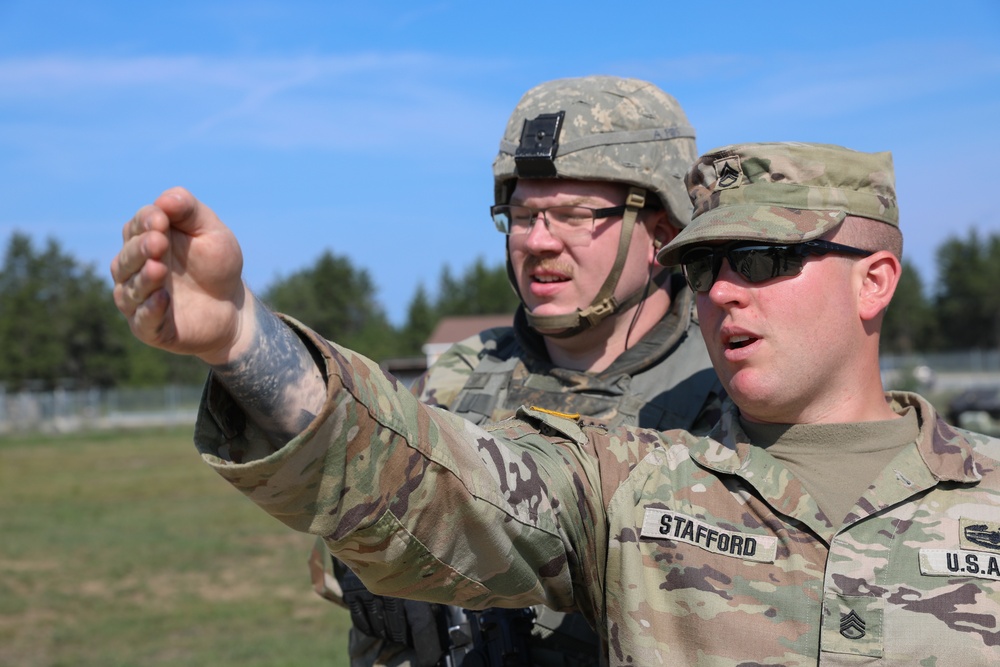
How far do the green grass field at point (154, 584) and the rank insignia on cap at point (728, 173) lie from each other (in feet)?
22.9

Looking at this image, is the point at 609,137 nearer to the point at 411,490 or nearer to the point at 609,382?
the point at 609,382

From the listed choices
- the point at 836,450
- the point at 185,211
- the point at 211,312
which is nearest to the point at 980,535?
the point at 836,450

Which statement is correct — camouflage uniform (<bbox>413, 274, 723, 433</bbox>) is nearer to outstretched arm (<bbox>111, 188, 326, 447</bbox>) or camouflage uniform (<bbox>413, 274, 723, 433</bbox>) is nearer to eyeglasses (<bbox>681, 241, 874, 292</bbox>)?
eyeglasses (<bbox>681, 241, 874, 292</bbox>)

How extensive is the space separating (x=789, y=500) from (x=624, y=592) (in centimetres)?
44

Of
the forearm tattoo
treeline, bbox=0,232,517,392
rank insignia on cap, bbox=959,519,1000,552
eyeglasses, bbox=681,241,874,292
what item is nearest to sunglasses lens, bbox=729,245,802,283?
eyeglasses, bbox=681,241,874,292

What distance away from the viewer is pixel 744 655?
2.41m

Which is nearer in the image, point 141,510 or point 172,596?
point 172,596

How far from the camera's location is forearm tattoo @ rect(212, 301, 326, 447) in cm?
185

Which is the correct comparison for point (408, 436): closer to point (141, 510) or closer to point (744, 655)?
point (744, 655)

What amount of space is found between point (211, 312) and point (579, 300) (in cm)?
186

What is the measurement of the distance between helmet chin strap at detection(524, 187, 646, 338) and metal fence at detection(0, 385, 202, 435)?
40030mm

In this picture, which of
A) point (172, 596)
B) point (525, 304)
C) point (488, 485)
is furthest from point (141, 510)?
point (488, 485)

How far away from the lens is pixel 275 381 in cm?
187

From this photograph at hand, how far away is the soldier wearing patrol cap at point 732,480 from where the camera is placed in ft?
6.57
